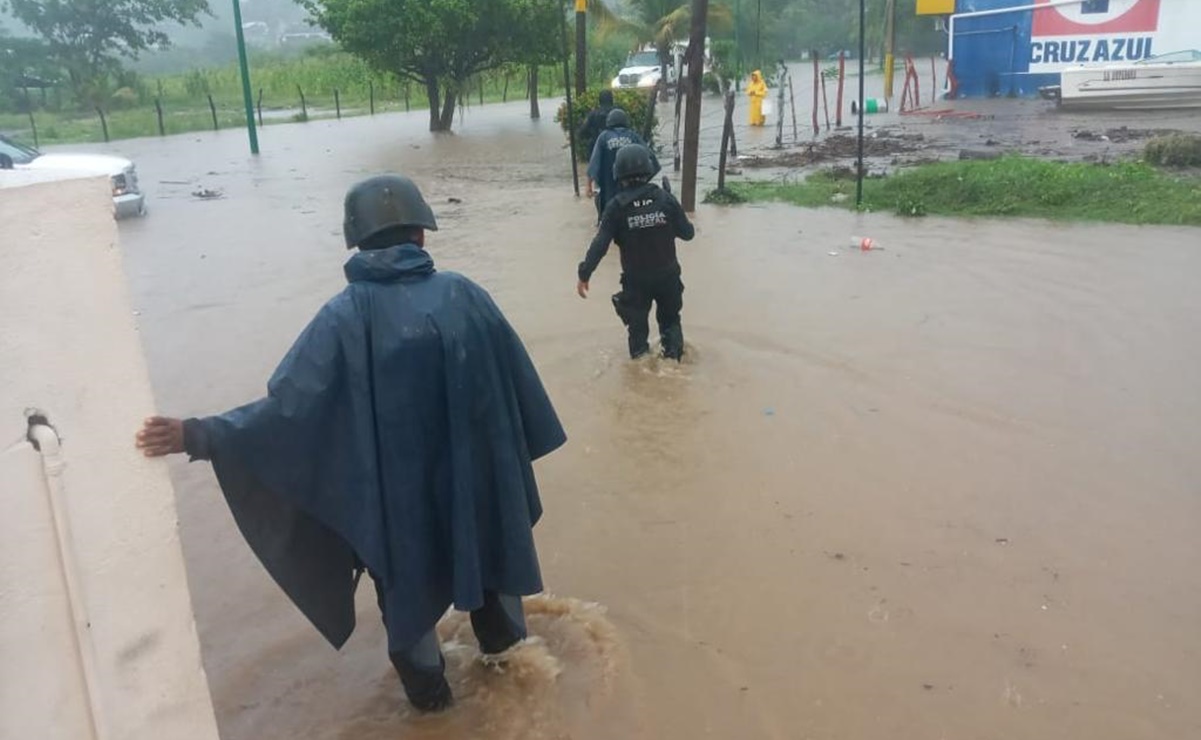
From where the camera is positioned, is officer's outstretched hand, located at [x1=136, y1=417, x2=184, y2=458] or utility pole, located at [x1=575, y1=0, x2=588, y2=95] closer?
officer's outstretched hand, located at [x1=136, y1=417, x2=184, y2=458]

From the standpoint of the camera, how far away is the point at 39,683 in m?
2.15

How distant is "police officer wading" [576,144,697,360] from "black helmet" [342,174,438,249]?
3.29 meters

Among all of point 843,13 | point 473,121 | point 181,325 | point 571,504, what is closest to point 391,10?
point 473,121

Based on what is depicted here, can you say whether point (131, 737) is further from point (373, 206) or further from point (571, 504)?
point (571, 504)

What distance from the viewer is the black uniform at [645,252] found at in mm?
6418

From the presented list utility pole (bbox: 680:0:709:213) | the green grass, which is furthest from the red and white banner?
utility pole (bbox: 680:0:709:213)

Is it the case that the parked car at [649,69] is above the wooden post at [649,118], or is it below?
above

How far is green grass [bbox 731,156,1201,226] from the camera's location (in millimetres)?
10852

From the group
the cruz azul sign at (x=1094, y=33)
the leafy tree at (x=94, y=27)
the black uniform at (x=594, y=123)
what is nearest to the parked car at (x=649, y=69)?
the cruz azul sign at (x=1094, y=33)

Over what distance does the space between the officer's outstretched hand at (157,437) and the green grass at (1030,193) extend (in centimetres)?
1037

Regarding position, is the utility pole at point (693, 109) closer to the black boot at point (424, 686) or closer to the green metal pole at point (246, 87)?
the black boot at point (424, 686)

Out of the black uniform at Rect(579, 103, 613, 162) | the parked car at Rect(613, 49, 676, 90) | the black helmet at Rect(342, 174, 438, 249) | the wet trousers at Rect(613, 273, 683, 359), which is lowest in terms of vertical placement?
the wet trousers at Rect(613, 273, 683, 359)

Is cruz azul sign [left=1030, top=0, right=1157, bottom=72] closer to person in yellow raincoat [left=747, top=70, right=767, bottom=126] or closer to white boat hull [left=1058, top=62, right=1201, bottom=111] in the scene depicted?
white boat hull [left=1058, top=62, right=1201, bottom=111]

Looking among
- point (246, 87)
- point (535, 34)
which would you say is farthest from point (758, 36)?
point (246, 87)
